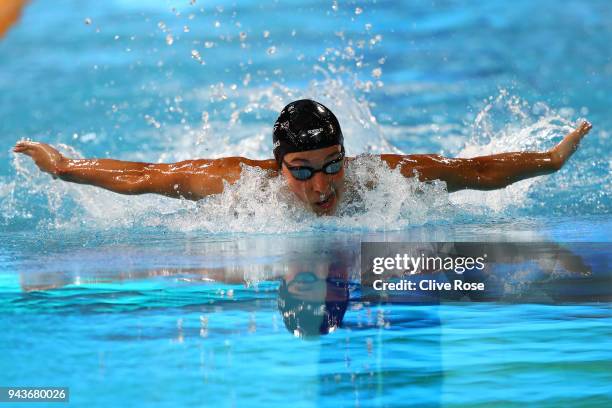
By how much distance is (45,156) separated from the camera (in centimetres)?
367

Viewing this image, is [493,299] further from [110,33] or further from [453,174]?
[110,33]

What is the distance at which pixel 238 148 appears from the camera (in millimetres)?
6219

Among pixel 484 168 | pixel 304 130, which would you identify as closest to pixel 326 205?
pixel 304 130

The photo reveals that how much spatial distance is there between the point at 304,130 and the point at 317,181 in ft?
0.74

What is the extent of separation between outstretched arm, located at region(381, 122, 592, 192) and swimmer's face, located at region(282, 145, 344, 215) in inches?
14.2

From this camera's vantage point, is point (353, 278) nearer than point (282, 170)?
Yes

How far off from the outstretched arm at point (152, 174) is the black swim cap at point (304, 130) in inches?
10.4

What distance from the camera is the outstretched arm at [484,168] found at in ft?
11.7

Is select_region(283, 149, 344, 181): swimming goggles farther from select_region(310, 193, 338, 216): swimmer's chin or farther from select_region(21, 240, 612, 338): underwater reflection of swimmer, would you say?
select_region(21, 240, 612, 338): underwater reflection of swimmer

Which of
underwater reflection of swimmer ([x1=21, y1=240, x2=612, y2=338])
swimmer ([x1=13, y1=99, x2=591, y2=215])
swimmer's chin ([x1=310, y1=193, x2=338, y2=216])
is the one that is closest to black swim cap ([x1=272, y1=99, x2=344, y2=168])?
swimmer ([x1=13, y1=99, x2=591, y2=215])

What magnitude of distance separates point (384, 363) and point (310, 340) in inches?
7.8

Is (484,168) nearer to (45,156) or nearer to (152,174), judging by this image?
(152,174)

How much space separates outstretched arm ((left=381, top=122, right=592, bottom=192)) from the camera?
3564 millimetres

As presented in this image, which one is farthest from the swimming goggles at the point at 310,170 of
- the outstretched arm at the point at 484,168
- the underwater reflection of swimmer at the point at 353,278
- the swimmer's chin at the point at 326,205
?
the underwater reflection of swimmer at the point at 353,278
